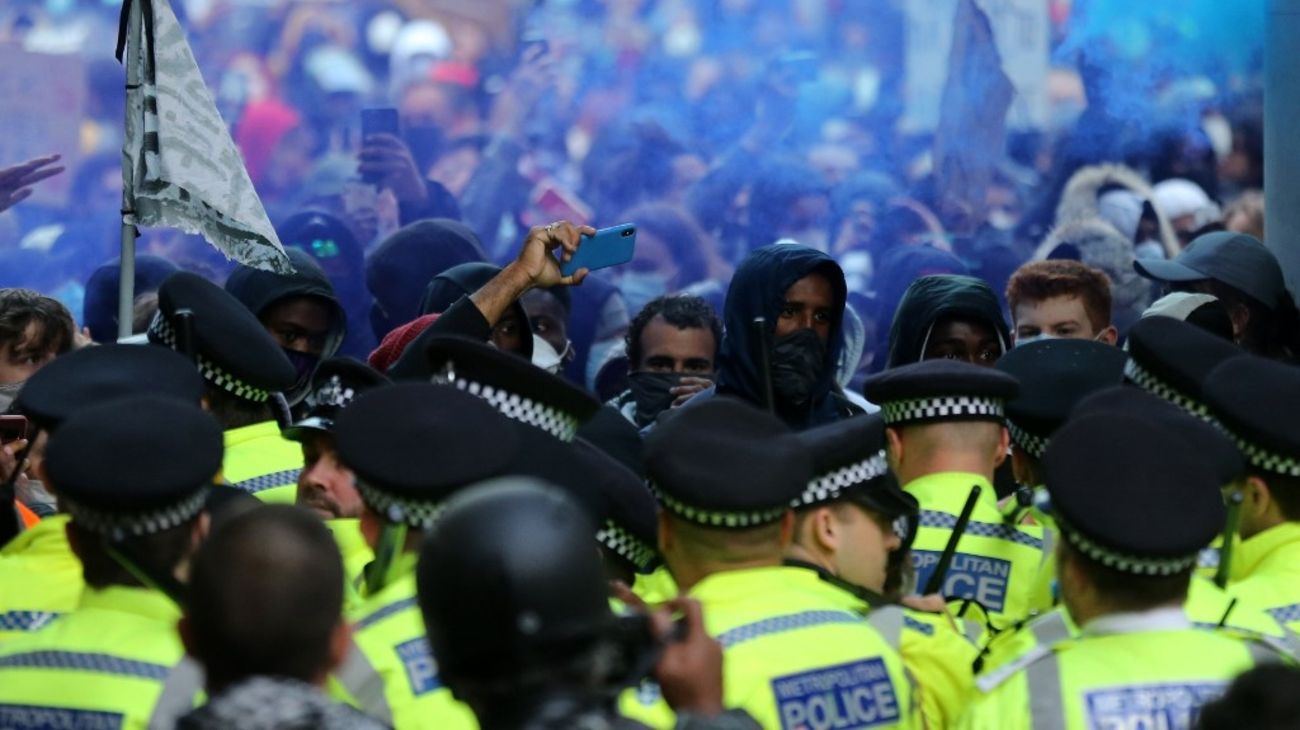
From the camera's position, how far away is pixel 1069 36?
439 inches

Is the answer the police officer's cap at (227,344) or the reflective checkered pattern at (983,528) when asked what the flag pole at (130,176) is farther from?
the reflective checkered pattern at (983,528)

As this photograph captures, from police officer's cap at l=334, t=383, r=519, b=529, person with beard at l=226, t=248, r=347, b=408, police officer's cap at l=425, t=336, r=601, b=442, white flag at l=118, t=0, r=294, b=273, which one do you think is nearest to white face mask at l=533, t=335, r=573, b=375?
person with beard at l=226, t=248, r=347, b=408

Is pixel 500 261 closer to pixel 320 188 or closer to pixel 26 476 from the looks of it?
pixel 320 188

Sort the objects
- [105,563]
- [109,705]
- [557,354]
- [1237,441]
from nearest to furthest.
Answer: [109,705], [105,563], [1237,441], [557,354]

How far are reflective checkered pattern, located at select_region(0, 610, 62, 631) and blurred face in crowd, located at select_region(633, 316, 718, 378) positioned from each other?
3547mm

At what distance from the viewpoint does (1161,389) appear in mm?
5500

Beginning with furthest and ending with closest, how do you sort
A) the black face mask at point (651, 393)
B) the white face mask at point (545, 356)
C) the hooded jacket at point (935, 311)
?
1. the white face mask at point (545, 356)
2. the black face mask at point (651, 393)
3. the hooded jacket at point (935, 311)

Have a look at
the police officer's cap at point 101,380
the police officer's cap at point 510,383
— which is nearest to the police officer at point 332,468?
the police officer's cap at point 101,380

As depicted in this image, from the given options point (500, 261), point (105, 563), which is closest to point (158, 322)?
point (105, 563)

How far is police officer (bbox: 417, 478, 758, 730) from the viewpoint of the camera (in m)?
2.57

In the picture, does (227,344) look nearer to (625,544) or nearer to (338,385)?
(338,385)

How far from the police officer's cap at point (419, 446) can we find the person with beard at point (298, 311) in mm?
3329

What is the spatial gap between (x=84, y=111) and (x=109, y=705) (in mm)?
7996

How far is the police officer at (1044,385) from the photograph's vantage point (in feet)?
18.9
